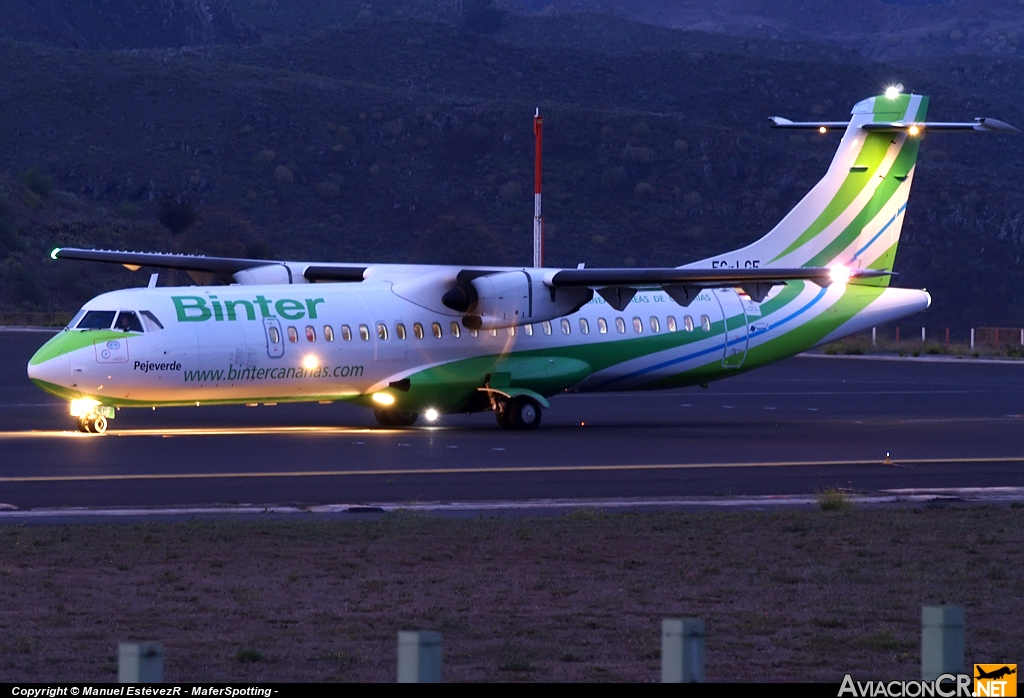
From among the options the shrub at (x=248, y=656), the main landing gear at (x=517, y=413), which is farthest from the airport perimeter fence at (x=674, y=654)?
the main landing gear at (x=517, y=413)

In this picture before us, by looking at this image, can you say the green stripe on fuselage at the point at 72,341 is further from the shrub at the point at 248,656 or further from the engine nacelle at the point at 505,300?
the shrub at the point at 248,656

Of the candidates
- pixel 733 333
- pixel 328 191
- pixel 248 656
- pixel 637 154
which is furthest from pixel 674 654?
pixel 637 154

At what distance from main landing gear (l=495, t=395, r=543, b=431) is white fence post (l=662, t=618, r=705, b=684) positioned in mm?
22288

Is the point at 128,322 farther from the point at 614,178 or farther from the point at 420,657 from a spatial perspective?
the point at 614,178

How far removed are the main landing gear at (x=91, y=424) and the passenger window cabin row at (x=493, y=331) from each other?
3.08m

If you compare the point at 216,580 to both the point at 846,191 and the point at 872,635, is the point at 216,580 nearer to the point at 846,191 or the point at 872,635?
the point at 872,635

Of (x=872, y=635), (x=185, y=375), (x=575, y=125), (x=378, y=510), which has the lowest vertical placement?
(x=872, y=635)

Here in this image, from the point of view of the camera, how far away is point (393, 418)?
91.3 feet

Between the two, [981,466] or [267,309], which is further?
[267,309]

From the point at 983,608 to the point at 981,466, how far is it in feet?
34.0

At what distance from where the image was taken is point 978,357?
170ft

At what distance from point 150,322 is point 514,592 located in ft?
46.0

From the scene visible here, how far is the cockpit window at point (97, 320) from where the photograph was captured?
2442cm

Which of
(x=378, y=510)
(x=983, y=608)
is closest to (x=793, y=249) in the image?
(x=378, y=510)
